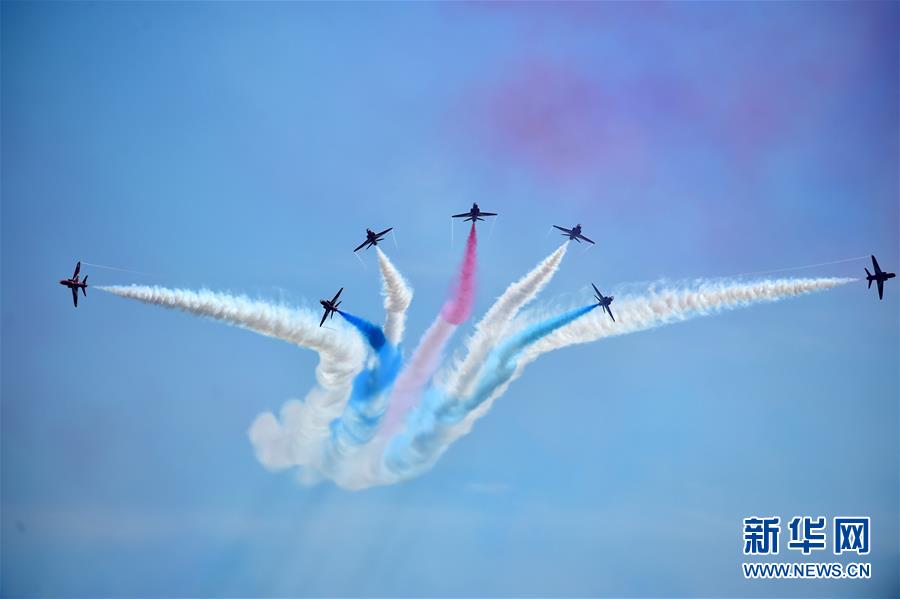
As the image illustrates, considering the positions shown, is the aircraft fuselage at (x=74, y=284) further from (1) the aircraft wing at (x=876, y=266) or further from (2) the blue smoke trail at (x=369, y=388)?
(1) the aircraft wing at (x=876, y=266)

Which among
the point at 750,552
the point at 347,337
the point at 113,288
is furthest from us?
the point at 750,552

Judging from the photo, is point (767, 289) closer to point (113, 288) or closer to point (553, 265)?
point (553, 265)

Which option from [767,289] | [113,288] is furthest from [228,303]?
[767,289]

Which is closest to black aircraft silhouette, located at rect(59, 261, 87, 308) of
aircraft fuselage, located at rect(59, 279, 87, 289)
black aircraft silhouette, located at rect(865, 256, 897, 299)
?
aircraft fuselage, located at rect(59, 279, 87, 289)

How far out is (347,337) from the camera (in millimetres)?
61406

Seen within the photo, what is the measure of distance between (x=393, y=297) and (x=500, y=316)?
5037mm

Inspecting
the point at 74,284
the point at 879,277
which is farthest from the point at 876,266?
the point at 74,284

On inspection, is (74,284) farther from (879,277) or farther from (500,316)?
(879,277)

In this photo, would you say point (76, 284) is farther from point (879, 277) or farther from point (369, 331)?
point (879, 277)

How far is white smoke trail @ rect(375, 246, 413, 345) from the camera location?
62.5m

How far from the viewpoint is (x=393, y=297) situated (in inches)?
2461

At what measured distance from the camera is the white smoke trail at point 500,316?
205ft

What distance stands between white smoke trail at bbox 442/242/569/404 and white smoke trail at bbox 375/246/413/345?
338 cm

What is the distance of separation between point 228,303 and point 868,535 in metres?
33.2
